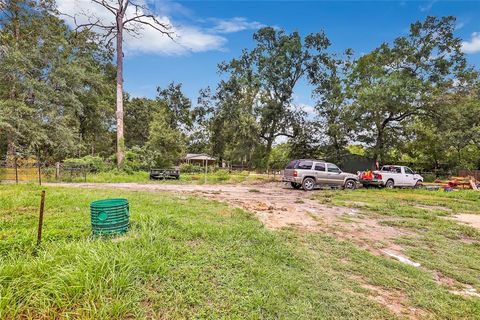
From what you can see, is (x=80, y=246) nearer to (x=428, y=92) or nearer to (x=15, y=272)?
(x=15, y=272)

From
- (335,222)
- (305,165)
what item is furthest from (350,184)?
(335,222)

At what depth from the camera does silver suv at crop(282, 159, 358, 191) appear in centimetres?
1360

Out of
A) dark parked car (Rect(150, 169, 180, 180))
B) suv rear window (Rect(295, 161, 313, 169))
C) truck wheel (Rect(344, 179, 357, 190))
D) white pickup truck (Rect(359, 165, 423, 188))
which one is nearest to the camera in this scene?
suv rear window (Rect(295, 161, 313, 169))

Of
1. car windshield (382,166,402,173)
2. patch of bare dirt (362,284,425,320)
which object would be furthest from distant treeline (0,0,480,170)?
patch of bare dirt (362,284,425,320)

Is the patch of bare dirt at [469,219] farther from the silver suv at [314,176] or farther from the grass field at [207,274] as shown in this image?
the silver suv at [314,176]

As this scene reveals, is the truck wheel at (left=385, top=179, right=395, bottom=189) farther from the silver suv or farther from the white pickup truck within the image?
the silver suv

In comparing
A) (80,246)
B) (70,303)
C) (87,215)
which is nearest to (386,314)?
(70,303)

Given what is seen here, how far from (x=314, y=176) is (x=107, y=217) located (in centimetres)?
1168

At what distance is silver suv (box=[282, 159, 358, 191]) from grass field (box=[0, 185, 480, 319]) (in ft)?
28.3

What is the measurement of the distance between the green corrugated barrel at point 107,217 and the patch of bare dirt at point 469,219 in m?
8.72

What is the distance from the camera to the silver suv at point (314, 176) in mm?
13602

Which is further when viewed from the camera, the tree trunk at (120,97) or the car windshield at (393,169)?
the tree trunk at (120,97)

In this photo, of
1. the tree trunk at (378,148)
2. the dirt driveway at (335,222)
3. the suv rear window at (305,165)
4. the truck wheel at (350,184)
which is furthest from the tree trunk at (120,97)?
the tree trunk at (378,148)

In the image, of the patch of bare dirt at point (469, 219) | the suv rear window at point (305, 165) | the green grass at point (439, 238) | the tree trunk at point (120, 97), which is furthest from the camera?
the tree trunk at point (120, 97)
